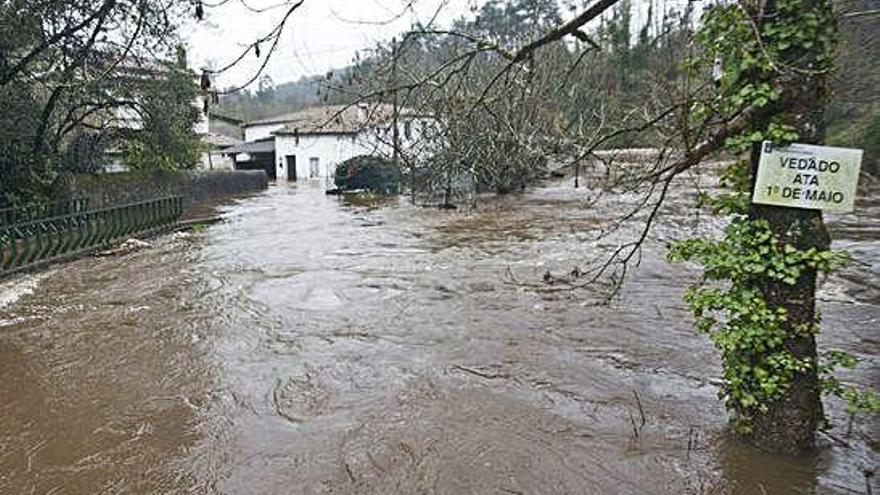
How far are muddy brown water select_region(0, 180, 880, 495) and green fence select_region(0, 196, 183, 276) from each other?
2.01 ft

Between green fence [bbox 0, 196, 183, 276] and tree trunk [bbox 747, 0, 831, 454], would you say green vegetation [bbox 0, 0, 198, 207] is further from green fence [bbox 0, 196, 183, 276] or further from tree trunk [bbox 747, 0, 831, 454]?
tree trunk [bbox 747, 0, 831, 454]

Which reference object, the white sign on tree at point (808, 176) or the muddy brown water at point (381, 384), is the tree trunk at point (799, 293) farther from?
the muddy brown water at point (381, 384)

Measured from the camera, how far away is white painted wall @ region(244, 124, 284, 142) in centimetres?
4259

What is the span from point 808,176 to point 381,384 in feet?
11.6

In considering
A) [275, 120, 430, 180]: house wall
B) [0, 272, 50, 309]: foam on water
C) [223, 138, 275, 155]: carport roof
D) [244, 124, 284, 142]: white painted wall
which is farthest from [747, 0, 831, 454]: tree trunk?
[244, 124, 284, 142]: white painted wall

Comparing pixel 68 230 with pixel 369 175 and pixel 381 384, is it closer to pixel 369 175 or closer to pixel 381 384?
pixel 381 384

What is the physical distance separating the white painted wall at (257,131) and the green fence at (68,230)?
2931 centimetres

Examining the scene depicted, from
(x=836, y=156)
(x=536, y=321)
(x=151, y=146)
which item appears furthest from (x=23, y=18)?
(x=836, y=156)

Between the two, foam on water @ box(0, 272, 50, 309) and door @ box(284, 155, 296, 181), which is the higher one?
door @ box(284, 155, 296, 181)

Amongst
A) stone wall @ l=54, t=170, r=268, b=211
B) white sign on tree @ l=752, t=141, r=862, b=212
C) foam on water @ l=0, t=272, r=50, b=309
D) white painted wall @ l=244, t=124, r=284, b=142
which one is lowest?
foam on water @ l=0, t=272, r=50, b=309

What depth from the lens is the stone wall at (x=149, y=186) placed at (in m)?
15.2

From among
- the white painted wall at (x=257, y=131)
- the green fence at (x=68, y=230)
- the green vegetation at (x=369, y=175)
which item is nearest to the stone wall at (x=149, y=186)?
the green fence at (x=68, y=230)

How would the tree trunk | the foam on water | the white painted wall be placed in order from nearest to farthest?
1. the tree trunk
2. the foam on water
3. the white painted wall

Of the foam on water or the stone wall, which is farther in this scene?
the stone wall
